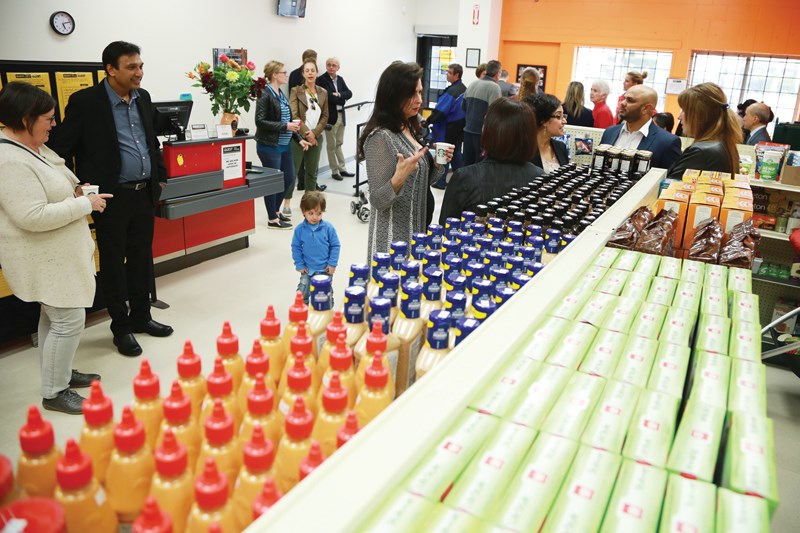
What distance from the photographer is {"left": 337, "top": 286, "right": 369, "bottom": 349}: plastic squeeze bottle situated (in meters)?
1.44

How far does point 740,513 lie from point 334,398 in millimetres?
654

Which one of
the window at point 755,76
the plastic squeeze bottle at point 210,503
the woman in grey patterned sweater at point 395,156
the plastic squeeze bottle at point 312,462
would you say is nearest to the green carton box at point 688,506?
the plastic squeeze bottle at point 312,462

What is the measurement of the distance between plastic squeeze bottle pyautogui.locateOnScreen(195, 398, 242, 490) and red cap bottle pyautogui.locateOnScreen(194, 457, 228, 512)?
0.11 meters

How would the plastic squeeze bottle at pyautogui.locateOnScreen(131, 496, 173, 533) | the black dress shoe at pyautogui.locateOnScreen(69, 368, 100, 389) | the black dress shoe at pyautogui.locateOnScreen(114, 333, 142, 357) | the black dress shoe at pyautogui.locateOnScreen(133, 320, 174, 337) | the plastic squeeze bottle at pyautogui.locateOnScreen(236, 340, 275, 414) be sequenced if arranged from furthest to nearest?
the black dress shoe at pyautogui.locateOnScreen(133, 320, 174, 337)
the black dress shoe at pyautogui.locateOnScreen(114, 333, 142, 357)
the black dress shoe at pyautogui.locateOnScreen(69, 368, 100, 389)
the plastic squeeze bottle at pyautogui.locateOnScreen(236, 340, 275, 414)
the plastic squeeze bottle at pyautogui.locateOnScreen(131, 496, 173, 533)

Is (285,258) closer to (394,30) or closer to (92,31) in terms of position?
(92,31)

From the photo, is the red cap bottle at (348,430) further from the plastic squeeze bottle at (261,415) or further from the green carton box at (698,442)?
the green carton box at (698,442)

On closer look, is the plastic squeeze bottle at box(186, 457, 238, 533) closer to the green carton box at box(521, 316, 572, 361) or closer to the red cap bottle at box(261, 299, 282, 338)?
the red cap bottle at box(261, 299, 282, 338)

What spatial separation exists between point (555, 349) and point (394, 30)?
11551mm

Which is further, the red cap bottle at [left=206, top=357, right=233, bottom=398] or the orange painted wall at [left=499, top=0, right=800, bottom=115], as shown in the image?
the orange painted wall at [left=499, top=0, right=800, bottom=115]

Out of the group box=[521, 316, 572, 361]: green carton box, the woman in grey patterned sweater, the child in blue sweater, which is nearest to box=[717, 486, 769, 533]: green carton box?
box=[521, 316, 572, 361]: green carton box

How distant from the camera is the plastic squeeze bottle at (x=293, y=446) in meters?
0.96

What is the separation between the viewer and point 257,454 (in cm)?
89

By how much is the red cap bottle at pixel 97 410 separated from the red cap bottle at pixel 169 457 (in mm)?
171

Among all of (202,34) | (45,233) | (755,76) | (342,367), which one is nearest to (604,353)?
(342,367)
